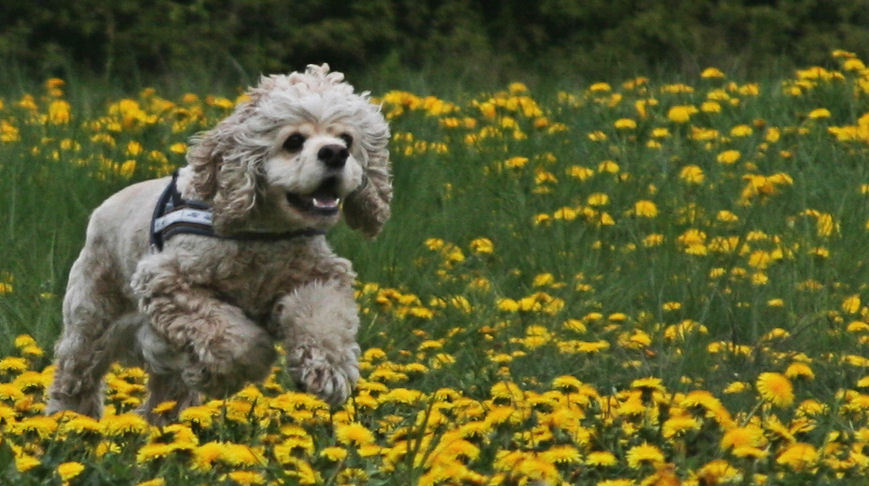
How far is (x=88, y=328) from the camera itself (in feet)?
17.6

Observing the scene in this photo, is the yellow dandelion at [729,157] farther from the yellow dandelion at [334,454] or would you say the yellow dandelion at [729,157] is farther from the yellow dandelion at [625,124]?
the yellow dandelion at [334,454]

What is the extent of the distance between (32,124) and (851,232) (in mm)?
3658

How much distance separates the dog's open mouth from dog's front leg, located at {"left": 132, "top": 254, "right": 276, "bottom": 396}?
32 centimetres

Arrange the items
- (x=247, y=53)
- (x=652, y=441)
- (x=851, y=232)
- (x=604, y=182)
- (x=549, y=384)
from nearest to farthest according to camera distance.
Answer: (x=652, y=441), (x=549, y=384), (x=851, y=232), (x=604, y=182), (x=247, y=53)

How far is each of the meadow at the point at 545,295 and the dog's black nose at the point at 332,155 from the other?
0.57m

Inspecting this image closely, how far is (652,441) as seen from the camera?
13.4ft

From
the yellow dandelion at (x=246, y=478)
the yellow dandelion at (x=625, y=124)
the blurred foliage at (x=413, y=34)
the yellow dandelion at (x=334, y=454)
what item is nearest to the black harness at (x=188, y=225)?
the yellow dandelion at (x=334, y=454)

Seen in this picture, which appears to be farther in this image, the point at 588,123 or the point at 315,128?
the point at 588,123

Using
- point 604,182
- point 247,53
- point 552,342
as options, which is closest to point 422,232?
point 604,182

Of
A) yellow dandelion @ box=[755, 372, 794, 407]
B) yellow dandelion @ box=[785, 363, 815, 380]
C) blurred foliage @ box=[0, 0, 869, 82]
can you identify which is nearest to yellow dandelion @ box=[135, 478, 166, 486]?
yellow dandelion @ box=[755, 372, 794, 407]

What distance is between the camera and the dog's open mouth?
4688 millimetres

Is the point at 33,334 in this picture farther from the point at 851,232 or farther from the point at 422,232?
the point at 851,232

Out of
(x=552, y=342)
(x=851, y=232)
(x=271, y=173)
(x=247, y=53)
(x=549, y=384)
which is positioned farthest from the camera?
(x=247, y=53)

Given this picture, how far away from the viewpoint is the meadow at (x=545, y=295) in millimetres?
3957
